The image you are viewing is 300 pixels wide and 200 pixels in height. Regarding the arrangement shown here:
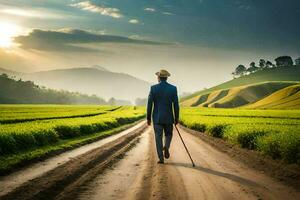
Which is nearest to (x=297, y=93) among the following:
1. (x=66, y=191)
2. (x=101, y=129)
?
(x=101, y=129)

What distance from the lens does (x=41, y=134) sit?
2162 centimetres

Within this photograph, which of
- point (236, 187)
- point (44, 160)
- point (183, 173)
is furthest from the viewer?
point (44, 160)

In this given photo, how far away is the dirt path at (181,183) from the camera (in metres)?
9.08

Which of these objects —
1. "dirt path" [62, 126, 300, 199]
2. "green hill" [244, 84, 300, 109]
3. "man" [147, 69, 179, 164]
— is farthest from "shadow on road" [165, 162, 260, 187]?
"green hill" [244, 84, 300, 109]

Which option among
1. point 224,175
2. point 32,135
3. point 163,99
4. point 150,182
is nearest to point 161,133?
point 163,99

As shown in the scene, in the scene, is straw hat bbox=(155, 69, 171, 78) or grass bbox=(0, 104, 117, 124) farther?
grass bbox=(0, 104, 117, 124)

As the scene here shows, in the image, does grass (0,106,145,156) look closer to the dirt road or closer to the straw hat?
the dirt road

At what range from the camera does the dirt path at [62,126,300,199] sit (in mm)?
9078

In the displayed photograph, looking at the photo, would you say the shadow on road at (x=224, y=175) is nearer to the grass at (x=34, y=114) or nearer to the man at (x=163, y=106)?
the man at (x=163, y=106)

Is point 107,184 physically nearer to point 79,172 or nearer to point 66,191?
point 66,191

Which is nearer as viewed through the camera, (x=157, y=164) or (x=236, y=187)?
(x=236, y=187)

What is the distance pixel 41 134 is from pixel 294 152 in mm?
13257

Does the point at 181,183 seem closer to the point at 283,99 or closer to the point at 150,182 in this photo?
the point at 150,182

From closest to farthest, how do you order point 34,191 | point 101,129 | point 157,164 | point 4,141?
1. point 34,191
2. point 157,164
3. point 4,141
4. point 101,129
